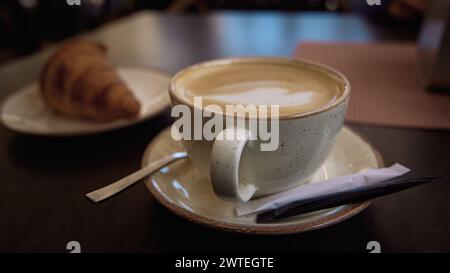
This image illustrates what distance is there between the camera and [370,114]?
619 mm

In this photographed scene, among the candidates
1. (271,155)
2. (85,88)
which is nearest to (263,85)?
(271,155)

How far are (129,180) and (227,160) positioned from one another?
0.13 meters

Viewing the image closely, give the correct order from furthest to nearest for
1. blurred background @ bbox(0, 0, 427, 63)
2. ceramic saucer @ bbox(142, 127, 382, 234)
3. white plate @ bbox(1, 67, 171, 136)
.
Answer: blurred background @ bbox(0, 0, 427, 63), white plate @ bbox(1, 67, 171, 136), ceramic saucer @ bbox(142, 127, 382, 234)

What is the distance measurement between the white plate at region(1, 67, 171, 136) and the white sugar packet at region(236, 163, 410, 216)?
0.27 metres

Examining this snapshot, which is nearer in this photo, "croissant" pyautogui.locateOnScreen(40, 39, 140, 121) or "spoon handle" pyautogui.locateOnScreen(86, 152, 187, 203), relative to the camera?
"spoon handle" pyautogui.locateOnScreen(86, 152, 187, 203)

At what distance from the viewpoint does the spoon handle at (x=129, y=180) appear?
396 millimetres

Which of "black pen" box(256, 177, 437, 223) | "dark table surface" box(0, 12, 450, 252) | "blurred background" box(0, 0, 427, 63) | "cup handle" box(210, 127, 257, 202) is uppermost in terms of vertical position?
"cup handle" box(210, 127, 257, 202)

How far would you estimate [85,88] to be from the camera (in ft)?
2.19

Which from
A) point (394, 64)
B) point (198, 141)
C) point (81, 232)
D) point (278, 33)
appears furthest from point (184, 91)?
point (278, 33)

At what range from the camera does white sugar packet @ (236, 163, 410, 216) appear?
379 mm

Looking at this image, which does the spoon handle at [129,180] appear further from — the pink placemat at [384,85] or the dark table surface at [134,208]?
the pink placemat at [384,85]

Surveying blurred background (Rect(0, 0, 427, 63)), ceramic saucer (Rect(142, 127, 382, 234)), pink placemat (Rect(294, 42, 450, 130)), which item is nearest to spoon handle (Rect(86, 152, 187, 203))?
ceramic saucer (Rect(142, 127, 382, 234))

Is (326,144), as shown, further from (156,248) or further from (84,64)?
(84,64)

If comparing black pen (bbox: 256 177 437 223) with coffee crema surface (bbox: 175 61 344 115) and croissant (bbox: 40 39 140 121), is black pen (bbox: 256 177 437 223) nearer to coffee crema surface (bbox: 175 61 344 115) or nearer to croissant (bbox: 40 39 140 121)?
coffee crema surface (bbox: 175 61 344 115)
